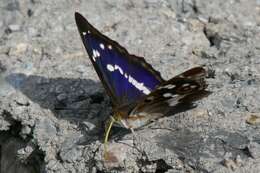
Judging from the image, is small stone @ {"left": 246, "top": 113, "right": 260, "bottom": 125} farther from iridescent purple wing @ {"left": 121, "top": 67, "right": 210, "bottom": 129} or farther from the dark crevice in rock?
the dark crevice in rock

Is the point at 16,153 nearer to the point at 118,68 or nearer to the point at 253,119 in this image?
the point at 118,68

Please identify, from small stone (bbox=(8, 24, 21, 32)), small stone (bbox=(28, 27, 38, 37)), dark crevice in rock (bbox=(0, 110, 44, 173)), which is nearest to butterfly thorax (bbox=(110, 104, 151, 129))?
dark crevice in rock (bbox=(0, 110, 44, 173))

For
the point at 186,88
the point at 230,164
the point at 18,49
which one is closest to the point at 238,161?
the point at 230,164

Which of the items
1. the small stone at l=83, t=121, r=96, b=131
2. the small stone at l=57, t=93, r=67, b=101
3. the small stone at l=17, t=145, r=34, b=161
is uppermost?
the small stone at l=57, t=93, r=67, b=101

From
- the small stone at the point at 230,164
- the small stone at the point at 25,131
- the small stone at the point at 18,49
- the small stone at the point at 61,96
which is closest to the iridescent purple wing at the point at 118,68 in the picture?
the small stone at the point at 61,96

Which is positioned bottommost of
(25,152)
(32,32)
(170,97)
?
(25,152)

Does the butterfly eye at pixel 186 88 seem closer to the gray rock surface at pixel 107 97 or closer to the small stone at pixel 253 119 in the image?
the gray rock surface at pixel 107 97

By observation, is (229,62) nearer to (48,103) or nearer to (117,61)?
(117,61)
